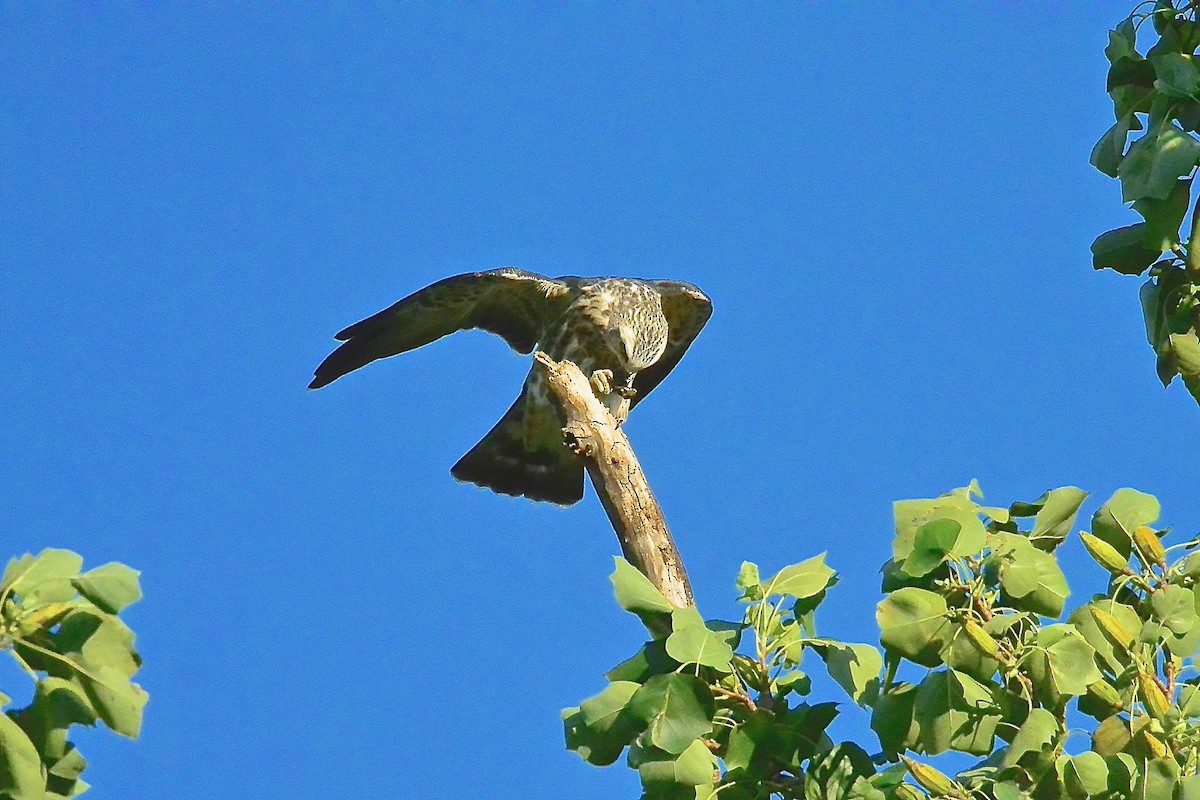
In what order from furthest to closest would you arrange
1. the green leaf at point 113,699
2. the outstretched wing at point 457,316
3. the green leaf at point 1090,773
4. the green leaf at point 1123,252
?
1. the outstretched wing at point 457,316
2. the green leaf at point 1123,252
3. the green leaf at point 1090,773
4. the green leaf at point 113,699

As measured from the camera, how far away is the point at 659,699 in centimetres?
287

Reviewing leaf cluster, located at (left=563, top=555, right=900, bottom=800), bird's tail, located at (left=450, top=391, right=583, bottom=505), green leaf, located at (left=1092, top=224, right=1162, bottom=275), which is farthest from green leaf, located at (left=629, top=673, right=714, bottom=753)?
bird's tail, located at (left=450, top=391, right=583, bottom=505)

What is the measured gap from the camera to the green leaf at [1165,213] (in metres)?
3.13

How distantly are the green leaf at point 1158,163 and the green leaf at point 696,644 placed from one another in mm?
1127

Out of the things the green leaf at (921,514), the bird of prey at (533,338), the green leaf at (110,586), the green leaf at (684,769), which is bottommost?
the green leaf at (684,769)

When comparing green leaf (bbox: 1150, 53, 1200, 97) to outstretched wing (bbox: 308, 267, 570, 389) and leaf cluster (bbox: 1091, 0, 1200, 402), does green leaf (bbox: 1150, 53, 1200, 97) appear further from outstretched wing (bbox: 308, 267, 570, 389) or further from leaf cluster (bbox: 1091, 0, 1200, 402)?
outstretched wing (bbox: 308, 267, 570, 389)

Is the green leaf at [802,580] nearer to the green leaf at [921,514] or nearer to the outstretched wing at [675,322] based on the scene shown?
the green leaf at [921,514]

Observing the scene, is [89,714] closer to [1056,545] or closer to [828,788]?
[828,788]

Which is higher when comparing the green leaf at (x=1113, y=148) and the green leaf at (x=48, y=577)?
the green leaf at (x=1113, y=148)

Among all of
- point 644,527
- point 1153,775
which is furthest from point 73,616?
point 644,527

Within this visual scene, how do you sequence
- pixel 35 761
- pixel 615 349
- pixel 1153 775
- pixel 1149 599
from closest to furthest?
pixel 35 761
pixel 1153 775
pixel 1149 599
pixel 615 349

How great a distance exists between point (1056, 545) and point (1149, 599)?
0.21 m

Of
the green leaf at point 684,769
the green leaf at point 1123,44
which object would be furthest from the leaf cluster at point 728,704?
the green leaf at point 1123,44

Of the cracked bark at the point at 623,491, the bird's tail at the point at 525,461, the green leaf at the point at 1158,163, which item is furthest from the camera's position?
the bird's tail at the point at 525,461
